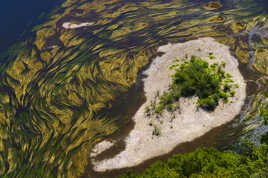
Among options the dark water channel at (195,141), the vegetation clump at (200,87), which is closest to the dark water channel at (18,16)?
the dark water channel at (195,141)

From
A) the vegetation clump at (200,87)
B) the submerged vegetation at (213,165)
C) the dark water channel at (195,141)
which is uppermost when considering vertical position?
the submerged vegetation at (213,165)

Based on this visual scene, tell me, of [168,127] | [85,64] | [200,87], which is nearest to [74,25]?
A: [85,64]

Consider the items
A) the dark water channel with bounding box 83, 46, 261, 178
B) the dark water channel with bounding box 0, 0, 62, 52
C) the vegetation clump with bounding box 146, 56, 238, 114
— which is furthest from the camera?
the dark water channel with bounding box 0, 0, 62, 52

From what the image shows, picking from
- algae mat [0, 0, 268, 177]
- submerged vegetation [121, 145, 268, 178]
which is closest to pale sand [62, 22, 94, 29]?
algae mat [0, 0, 268, 177]

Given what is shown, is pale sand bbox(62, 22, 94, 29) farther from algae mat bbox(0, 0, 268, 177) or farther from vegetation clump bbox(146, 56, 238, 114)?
vegetation clump bbox(146, 56, 238, 114)

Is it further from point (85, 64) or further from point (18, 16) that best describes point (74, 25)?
point (18, 16)

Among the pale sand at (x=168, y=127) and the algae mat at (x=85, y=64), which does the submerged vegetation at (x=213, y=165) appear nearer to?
the pale sand at (x=168, y=127)
